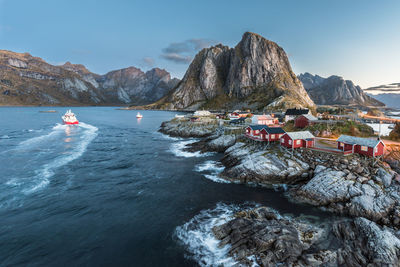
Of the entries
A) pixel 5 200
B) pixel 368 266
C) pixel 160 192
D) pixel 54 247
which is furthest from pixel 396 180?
pixel 5 200

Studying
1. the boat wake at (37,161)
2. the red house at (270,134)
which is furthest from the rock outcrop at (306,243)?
the boat wake at (37,161)

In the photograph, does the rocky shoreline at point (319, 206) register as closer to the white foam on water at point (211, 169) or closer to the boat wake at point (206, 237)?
the boat wake at point (206, 237)

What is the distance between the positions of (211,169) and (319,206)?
2024cm

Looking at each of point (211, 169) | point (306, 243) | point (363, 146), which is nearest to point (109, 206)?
point (211, 169)

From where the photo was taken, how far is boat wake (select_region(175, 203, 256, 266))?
17.3 meters

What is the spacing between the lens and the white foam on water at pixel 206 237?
17.3 m

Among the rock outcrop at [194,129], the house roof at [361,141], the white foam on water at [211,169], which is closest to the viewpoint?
the house roof at [361,141]

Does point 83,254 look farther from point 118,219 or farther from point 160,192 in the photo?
point 160,192

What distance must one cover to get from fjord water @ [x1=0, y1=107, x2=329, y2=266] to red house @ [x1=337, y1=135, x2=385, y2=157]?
17622 mm

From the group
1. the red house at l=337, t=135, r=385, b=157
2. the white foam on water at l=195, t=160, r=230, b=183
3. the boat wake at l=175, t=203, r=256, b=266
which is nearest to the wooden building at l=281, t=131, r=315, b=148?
the red house at l=337, t=135, r=385, b=157

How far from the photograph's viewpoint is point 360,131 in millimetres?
53031

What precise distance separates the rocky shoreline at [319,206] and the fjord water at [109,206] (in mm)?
3263

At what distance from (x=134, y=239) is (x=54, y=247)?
24.8 ft

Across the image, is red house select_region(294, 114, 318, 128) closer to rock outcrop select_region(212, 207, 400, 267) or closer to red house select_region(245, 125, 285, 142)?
red house select_region(245, 125, 285, 142)
